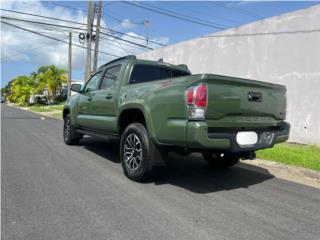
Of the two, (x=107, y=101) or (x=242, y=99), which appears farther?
(x=107, y=101)

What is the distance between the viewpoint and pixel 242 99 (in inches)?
174

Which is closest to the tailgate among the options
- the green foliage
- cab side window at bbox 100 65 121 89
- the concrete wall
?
cab side window at bbox 100 65 121 89

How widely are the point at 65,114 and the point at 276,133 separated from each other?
5806mm

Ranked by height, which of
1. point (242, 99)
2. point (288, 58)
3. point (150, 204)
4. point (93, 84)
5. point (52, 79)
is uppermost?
point (52, 79)

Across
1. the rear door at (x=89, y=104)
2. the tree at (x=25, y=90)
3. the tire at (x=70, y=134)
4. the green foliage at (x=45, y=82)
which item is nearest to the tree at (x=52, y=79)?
the green foliage at (x=45, y=82)

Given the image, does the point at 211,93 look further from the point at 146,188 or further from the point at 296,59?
the point at 296,59

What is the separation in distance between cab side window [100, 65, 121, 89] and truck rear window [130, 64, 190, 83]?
380 millimetres

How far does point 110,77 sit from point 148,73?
2.69ft

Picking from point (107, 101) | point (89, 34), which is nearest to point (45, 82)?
point (89, 34)

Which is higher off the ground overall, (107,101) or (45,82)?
(45,82)

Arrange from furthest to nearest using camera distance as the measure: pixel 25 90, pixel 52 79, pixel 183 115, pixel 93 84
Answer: pixel 25 90 → pixel 52 79 → pixel 93 84 → pixel 183 115

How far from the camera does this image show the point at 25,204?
399cm

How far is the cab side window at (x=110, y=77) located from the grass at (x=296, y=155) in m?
3.64

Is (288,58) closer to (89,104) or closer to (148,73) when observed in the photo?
(148,73)
